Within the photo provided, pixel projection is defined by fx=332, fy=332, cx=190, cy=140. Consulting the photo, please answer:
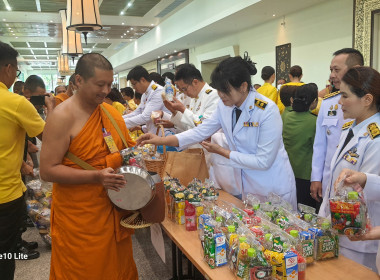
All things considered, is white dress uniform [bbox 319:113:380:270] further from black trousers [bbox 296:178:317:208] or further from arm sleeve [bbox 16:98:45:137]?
arm sleeve [bbox 16:98:45:137]

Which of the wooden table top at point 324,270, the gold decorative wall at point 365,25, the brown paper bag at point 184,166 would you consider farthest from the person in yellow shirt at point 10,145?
the gold decorative wall at point 365,25

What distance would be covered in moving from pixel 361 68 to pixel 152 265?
2.44 metres

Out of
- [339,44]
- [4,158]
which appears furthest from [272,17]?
[4,158]

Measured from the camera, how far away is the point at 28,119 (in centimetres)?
218

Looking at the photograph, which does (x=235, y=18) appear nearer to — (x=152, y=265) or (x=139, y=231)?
(x=139, y=231)

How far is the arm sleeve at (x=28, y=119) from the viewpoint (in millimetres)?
2145

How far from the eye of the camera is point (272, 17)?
8.85 meters

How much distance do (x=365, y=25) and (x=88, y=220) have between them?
644cm

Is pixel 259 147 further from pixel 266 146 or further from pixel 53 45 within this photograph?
pixel 53 45

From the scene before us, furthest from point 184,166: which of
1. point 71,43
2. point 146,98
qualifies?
point 71,43

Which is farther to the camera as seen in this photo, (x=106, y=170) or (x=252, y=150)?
(x=252, y=150)

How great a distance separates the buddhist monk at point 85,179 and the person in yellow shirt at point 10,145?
1.78 feet

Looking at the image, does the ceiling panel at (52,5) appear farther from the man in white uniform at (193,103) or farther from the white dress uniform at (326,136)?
the white dress uniform at (326,136)

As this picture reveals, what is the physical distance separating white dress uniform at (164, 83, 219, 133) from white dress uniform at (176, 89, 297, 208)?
641mm
